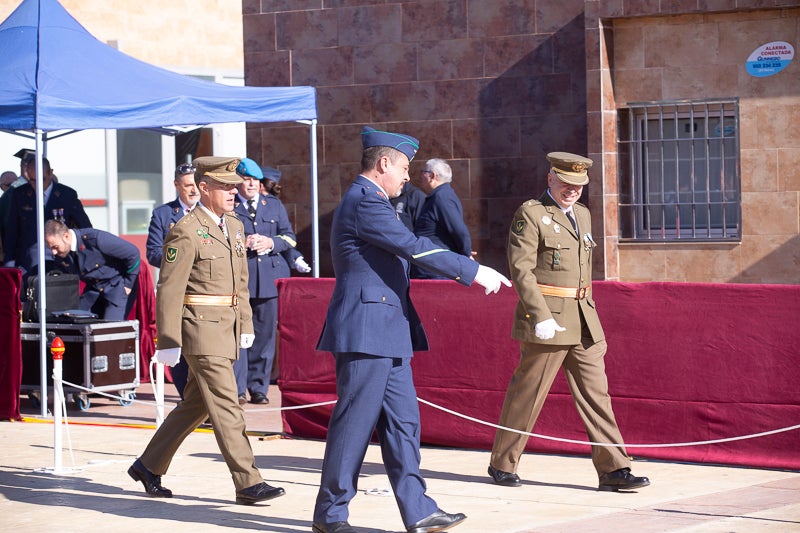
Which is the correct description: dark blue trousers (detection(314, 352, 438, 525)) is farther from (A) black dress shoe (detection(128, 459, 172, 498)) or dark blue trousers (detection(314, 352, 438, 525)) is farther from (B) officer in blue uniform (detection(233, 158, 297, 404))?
(B) officer in blue uniform (detection(233, 158, 297, 404))

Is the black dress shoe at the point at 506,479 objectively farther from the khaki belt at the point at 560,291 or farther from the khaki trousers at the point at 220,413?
the khaki trousers at the point at 220,413

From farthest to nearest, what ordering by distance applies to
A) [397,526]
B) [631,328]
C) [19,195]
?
[19,195] < [631,328] < [397,526]

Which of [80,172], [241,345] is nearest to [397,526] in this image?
[241,345]

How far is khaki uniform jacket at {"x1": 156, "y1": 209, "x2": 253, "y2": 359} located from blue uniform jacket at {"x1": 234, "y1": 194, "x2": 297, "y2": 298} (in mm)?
3768

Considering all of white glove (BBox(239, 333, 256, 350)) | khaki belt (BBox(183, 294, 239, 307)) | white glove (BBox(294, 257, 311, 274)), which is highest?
white glove (BBox(294, 257, 311, 274))

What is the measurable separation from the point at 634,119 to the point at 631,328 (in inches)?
194

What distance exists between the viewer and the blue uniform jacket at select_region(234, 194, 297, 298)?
11828 mm

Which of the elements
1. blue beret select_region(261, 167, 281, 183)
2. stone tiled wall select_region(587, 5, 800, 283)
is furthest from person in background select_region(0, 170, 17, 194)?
stone tiled wall select_region(587, 5, 800, 283)

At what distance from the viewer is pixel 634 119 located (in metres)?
13.4

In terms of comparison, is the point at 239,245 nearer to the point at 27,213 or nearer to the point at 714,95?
the point at 27,213

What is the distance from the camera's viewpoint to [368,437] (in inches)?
267

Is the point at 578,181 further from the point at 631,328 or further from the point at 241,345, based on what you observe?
the point at 241,345

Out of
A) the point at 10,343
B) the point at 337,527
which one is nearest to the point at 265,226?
the point at 10,343

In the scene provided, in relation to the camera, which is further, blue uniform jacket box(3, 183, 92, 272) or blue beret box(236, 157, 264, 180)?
blue uniform jacket box(3, 183, 92, 272)
